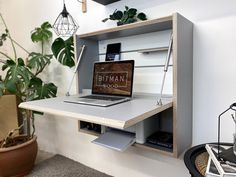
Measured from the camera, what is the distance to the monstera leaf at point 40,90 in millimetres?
1703

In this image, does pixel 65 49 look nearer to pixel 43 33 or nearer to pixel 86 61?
pixel 86 61

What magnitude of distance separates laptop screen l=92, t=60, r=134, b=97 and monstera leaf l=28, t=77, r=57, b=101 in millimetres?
599

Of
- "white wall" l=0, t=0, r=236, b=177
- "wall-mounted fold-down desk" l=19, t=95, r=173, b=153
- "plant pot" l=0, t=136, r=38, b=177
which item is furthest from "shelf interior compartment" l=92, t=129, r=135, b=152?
"plant pot" l=0, t=136, r=38, b=177

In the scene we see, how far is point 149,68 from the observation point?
1.35 meters

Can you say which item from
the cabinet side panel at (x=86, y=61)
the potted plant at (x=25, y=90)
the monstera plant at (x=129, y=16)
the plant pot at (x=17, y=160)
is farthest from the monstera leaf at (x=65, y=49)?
the plant pot at (x=17, y=160)

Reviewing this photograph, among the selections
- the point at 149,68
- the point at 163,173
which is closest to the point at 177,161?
the point at 163,173

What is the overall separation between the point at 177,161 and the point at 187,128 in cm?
32

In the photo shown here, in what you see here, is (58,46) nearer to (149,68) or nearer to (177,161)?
(149,68)

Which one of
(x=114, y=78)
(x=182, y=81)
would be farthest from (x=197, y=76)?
(x=114, y=78)

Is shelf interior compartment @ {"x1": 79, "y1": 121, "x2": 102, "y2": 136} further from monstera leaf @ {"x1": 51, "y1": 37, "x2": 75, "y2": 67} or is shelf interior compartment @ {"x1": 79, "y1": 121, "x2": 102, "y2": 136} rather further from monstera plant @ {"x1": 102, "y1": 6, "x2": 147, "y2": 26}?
monstera plant @ {"x1": 102, "y1": 6, "x2": 147, "y2": 26}

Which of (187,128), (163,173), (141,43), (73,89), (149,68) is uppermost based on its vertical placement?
(141,43)

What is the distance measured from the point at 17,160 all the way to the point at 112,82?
3.78 ft

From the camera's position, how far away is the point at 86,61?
1477 millimetres

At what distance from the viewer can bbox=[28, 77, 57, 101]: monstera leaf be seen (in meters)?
1.70
